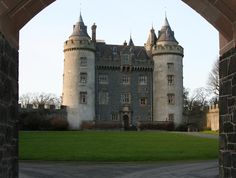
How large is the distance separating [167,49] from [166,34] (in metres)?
3.20

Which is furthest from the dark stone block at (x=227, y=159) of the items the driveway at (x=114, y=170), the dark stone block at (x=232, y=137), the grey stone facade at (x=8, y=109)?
the driveway at (x=114, y=170)

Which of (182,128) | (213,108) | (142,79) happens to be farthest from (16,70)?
(213,108)

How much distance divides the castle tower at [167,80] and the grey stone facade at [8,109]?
56.6 meters

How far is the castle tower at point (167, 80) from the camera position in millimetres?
65000

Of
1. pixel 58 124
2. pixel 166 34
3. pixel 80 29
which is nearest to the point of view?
pixel 58 124

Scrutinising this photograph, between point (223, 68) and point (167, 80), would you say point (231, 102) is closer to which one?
point (223, 68)

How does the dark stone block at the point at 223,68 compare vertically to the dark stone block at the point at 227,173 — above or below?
above

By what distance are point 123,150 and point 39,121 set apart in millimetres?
33805

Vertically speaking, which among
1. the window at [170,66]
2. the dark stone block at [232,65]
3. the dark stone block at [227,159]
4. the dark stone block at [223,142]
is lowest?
the dark stone block at [227,159]

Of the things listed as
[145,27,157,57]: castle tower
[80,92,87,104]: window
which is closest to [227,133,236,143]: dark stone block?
[80,92,87,104]: window

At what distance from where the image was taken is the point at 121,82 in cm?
6669

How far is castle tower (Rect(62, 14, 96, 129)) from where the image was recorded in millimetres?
62500

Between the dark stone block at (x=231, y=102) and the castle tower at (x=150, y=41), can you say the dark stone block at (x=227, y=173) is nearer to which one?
the dark stone block at (x=231, y=102)

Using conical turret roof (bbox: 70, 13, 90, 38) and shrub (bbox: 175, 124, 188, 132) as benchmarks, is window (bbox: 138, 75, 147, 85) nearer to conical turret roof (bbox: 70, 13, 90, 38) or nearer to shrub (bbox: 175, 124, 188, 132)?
shrub (bbox: 175, 124, 188, 132)
